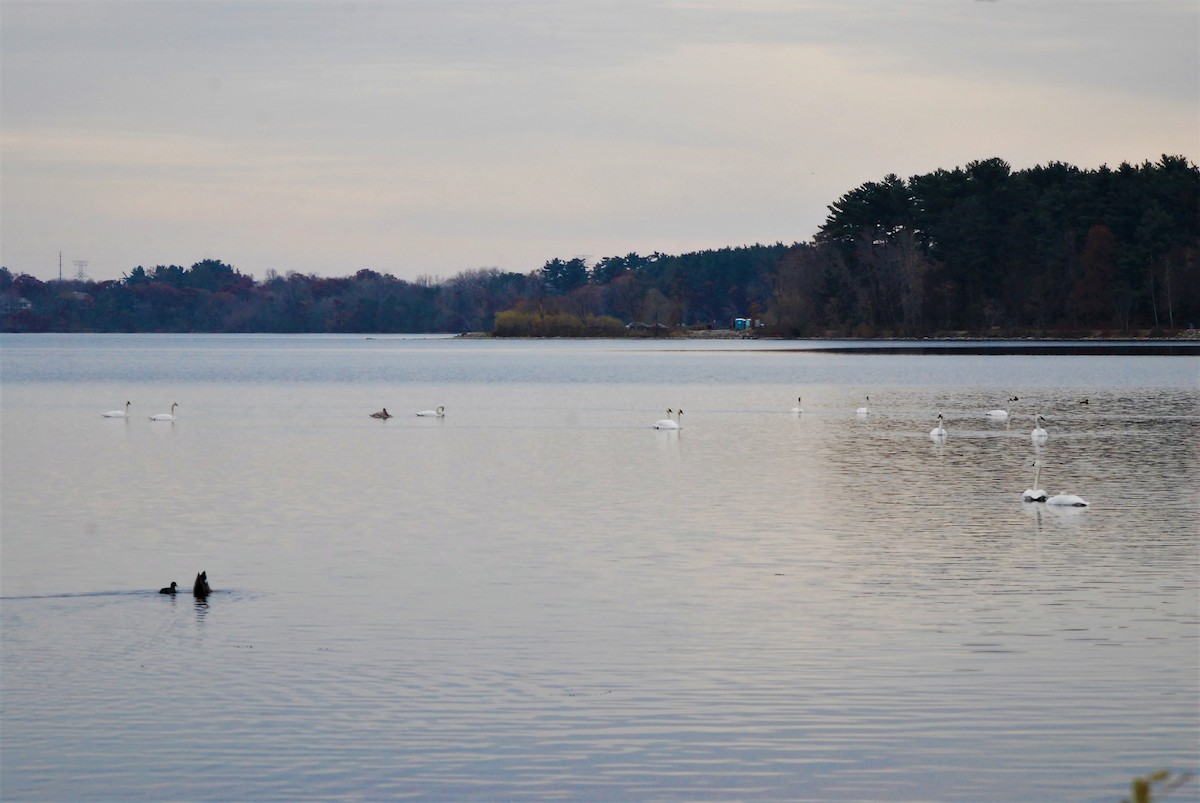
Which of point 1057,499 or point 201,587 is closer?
point 201,587

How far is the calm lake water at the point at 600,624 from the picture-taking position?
Result: 12.5m

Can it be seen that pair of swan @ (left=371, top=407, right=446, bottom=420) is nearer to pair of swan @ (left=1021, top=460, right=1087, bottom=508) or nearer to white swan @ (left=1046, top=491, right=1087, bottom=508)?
pair of swan @ (left=1021, top=460, right=1087, bottom=508)

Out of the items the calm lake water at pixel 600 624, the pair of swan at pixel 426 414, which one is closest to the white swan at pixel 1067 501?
the calm lake water at pixel 600 624

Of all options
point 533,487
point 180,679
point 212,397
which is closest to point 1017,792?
point 180,679

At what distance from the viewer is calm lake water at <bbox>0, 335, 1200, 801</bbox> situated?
12.5m

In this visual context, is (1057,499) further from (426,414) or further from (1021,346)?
(1021,346)

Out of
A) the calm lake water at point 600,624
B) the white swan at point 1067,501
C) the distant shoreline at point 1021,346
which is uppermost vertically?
the distant shoreline at point 1021,346

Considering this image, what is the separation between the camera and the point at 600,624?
17.7m

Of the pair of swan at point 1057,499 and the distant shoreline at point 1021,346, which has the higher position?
the distant shoreline at point 1021,346

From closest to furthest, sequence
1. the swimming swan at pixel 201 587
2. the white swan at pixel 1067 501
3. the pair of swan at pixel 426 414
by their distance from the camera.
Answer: the swimming swan at pixel 201 587, the white swan at pixel 1067 501, the pair of swan at pixel 426 414

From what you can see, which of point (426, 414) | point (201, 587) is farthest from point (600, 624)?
point (426, 414)

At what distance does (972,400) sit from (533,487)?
36507 millimetres

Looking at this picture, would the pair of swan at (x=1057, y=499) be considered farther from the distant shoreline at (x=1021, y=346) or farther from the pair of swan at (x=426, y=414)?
the distant shoreline at (x=1021, y=346)

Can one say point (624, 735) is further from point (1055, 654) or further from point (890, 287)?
point (890, 287)
